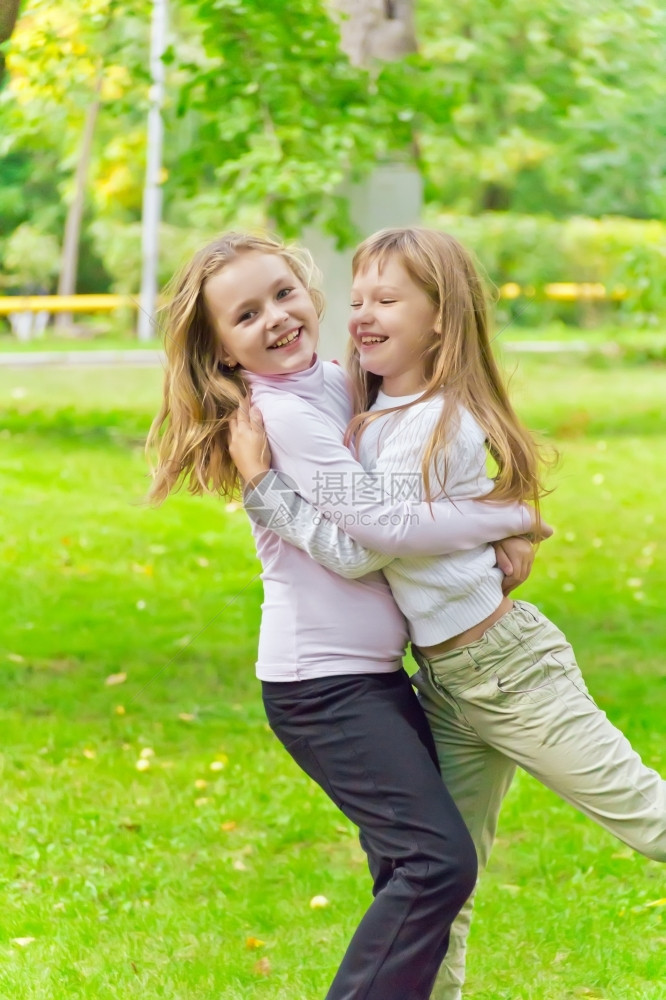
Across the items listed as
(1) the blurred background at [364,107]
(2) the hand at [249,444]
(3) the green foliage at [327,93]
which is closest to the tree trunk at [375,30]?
(1) the blurred background at [364,107]

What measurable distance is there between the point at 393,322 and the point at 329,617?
56 cm

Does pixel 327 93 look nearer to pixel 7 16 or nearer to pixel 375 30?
pixel 375 30

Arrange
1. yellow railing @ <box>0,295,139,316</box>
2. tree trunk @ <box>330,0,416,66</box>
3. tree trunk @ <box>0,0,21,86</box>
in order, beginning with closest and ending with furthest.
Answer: tree trunk @ <box>0,0,21,86</box>
tree trunk @ <box>330,0,416,66</box>
yellow railing @ <box>0,295,139,316</box>

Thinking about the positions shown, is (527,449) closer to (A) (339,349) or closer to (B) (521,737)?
(B) (521,737)

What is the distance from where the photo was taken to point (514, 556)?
2.38 m

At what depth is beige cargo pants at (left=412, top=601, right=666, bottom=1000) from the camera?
7.55 feet

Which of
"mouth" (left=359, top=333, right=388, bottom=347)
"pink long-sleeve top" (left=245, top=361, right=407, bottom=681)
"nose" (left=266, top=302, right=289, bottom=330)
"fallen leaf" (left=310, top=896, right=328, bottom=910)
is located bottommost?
"fallen leaf" (left=310, top=896, right=328, bottom=910)

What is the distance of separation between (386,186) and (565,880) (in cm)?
618

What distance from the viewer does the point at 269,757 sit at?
15.0ft

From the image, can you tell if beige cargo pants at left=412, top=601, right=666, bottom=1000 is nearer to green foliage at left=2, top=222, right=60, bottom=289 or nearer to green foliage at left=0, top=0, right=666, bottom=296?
green foliage at left=0, top=0, right=666, bottom=296

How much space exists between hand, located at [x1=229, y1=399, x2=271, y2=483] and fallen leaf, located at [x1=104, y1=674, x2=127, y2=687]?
317 cm

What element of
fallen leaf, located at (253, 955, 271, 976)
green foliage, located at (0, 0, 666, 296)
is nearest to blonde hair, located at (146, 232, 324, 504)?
fallen leaf, located at (253, 955, 271, 976)

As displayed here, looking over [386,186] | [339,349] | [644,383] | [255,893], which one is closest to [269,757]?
[255,893]

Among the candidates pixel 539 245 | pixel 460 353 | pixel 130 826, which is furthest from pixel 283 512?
pixel 539 245
